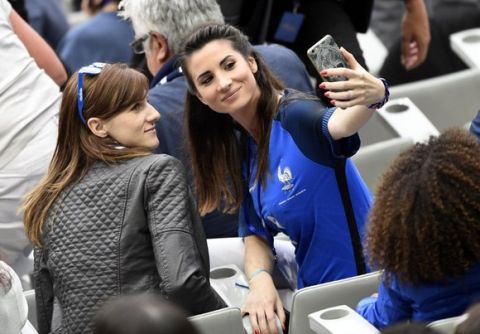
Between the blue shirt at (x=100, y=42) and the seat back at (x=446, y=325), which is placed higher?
the seat back at (x=446, y=325)

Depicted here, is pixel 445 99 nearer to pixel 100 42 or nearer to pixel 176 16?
pixel 176 16

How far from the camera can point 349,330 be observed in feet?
7.70

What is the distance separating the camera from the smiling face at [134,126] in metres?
2.77

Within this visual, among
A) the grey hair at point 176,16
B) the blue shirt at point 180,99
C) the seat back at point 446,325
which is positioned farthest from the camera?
the grey hair at point 176,16

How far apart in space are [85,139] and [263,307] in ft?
2.03

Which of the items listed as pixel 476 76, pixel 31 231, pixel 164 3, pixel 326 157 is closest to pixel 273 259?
pixel 326 157

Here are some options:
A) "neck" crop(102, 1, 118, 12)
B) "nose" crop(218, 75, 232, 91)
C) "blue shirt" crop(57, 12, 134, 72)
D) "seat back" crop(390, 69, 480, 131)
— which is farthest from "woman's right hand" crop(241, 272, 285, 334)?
"neck" crop(102, 1, 118, 12)

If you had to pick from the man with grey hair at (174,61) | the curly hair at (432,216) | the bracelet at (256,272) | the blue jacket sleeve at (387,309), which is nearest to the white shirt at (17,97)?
the man with grey hair at (174,61)

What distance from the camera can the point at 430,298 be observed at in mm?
2221

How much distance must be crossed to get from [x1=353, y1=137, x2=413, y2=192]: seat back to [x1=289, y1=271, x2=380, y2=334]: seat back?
41.8 inches

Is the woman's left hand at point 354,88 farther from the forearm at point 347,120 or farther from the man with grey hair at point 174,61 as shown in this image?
the man with grey hair at point 174,61

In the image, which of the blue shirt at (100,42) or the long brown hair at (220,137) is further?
the blue shirt at (100,42)

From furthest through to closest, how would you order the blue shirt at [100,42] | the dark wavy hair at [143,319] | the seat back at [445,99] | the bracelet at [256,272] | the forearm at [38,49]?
the blue shirt at [100,42] → the seat back at [445,99] → the forearm at [38,49] → the bracelet at [256,272] → the dark wavy hair at [143,319]

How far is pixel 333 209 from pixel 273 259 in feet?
1.10
